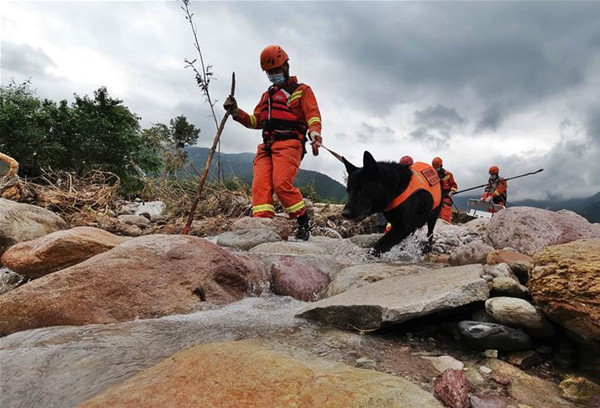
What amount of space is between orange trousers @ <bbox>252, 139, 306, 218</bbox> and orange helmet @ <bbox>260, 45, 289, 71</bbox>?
1122 mm

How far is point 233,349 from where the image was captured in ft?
4.62

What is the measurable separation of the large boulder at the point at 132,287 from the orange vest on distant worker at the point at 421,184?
2341 mm

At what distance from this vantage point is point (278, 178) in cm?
465

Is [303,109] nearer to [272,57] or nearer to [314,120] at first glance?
[314,120]

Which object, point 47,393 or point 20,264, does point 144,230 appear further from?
point 47,393

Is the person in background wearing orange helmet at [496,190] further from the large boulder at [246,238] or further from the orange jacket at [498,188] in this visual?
the large boulder at [246,238]

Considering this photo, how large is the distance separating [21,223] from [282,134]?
11.2 feet

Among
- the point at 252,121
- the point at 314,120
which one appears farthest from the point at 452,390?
the point at 252,121

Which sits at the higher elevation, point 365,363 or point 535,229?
point 535,229

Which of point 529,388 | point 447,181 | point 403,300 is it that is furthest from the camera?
point 447,181

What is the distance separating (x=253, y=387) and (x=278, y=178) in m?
3.67

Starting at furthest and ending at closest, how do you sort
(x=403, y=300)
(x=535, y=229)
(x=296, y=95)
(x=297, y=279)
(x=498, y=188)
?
(x=498, y=188), (x=296, y=95), (x=535, y=229), (x=297, y=279), (x=403, y=300)

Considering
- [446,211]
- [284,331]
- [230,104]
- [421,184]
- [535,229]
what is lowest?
[284,331]

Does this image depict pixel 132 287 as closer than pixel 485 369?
No
